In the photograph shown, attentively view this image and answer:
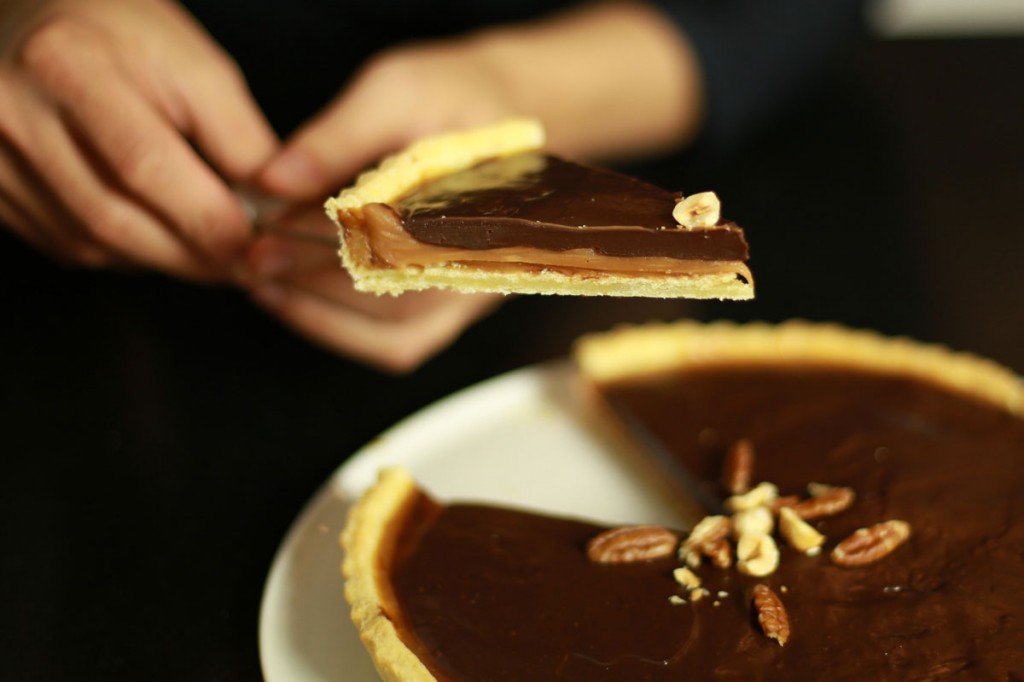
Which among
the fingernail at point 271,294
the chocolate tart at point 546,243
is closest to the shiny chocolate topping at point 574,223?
the chocolate tart at point 546,243

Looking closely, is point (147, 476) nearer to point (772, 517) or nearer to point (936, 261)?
point (772, 517)

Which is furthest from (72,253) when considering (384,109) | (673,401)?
(673,401)

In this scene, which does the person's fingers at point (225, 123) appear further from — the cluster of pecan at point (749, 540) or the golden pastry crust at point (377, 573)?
the cluster of pecan at point (749, 540)

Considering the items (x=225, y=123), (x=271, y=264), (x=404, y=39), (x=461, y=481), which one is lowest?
(x=461, y=481)

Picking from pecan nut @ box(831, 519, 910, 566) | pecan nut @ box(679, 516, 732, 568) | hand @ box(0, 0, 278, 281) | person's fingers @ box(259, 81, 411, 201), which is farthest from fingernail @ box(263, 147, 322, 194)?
pecan nut @ box(831, 519, 910, 566)

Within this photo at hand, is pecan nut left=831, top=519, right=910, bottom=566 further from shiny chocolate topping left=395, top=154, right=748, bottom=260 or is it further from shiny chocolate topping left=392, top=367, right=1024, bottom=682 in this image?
shiny chocolate topping left=395, top=154, right=748, bottom=260

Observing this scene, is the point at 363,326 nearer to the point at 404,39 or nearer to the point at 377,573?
the point at 377,573

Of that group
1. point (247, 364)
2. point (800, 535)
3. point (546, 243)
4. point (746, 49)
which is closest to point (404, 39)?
point (746, 49)
